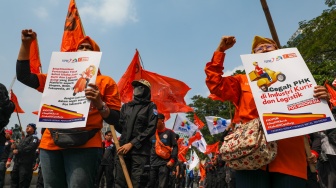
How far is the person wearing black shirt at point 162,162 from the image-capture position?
7.38m

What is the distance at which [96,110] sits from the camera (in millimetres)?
3305

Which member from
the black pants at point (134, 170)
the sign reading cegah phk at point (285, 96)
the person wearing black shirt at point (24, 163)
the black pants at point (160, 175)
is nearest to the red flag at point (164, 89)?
the black pants at point (160, 175)

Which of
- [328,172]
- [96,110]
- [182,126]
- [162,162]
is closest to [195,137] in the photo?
[182,126]

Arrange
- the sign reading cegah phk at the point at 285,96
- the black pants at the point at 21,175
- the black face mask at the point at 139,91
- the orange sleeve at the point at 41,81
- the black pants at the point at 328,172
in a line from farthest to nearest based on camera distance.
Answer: the black pants at the point at 21,175 → the black pants at the point at 328,172 → the black face mask at the point at 139,91 → the orange sleeve at the point at 41,81 → the sign reading cegah phk at the point at 285,96

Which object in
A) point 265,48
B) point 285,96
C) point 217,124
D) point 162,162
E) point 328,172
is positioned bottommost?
point 328,172

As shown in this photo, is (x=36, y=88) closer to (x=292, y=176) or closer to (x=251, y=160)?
(x=251, y=160)

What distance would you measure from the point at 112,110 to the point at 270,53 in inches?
57.9

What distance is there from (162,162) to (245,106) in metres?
4.62

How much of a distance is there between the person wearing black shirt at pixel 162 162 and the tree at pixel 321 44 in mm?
15829

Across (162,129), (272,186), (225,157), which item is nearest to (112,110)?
(225,157)

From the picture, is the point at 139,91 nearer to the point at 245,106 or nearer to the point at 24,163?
the point at 245,106

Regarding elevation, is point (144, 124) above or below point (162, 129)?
below

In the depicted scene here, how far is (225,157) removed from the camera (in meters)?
2.97

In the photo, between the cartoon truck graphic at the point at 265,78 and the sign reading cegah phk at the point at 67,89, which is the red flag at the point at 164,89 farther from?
the cartoon truck graphic at the point at 265,78
